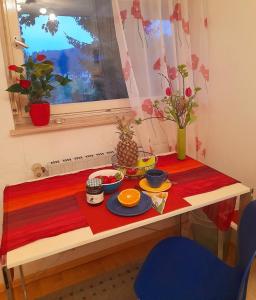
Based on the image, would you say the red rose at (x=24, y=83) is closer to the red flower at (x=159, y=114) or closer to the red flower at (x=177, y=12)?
the red flower at (x=159, y=114)

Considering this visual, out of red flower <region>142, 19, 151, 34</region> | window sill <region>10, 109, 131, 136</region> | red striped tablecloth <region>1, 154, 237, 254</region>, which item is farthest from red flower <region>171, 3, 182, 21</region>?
red striped tablecloth <region>1, 154, 237, 254</region>

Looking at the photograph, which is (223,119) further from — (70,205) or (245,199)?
(70,205)

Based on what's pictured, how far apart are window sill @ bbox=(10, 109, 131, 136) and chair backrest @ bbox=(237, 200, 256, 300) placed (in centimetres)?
103

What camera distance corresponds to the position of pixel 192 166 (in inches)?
60.9

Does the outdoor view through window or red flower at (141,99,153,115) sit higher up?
the outdoor view through window

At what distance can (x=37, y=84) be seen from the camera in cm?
145

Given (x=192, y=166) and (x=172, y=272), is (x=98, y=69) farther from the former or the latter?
(x=172, y=272)

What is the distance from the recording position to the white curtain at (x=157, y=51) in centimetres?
156

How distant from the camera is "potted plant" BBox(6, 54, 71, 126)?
141cm

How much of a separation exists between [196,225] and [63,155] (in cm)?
108

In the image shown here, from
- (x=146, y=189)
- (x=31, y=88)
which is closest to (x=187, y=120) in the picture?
(x=146, y=189)

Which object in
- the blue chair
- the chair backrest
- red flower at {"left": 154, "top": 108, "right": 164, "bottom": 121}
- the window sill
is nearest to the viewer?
the chair backrest

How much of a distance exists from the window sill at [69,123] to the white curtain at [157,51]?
198mm

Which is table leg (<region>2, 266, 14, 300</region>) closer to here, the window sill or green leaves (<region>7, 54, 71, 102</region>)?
the window sill
